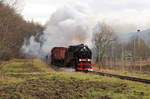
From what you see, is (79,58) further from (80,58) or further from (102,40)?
(102,40)

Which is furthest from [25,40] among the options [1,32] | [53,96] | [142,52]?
[53,96]

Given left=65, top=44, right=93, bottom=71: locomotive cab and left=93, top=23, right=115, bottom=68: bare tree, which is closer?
left=65, top=44, right=93, bottom=71: locomotive cab

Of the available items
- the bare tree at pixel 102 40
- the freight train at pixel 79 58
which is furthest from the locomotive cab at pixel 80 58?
the bare tree at pixel 102 40

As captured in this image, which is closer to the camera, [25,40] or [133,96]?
[133,96]

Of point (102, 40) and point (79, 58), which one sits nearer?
point (79, 58)

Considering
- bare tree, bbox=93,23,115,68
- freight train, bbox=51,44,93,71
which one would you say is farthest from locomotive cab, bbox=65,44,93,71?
bare tree, bbox=93,23,115,68

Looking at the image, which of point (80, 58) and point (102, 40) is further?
point (102, 40)

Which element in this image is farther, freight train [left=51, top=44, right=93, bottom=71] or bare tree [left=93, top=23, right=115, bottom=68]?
bare tree [left=93, top=23, right=115, bottom=68]

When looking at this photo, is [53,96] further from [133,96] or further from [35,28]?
[35,28]

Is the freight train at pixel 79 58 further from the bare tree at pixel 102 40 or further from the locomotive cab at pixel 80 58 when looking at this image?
the bare tree at pixel 102 40

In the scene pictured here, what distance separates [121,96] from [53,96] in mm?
3488

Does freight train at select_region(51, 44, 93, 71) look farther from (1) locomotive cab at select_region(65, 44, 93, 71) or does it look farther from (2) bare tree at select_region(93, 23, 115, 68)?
(2) bare tree at select_region(93, 23, 115, 68)

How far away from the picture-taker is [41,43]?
70.4 meters

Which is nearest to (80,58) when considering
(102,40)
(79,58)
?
(79,58)
